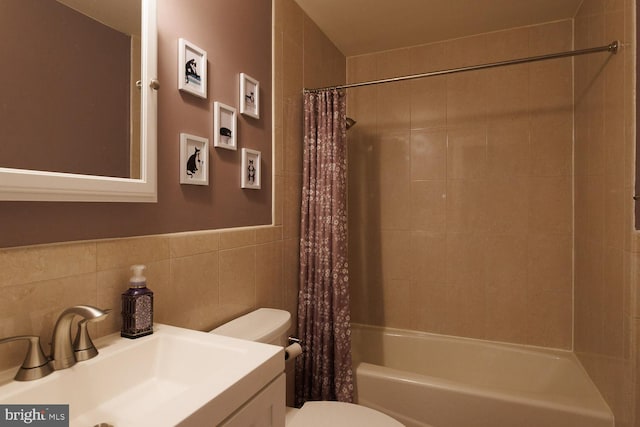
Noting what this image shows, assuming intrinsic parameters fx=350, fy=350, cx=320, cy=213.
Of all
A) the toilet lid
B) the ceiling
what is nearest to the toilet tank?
the toilet lid

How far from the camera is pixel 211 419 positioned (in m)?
0.65

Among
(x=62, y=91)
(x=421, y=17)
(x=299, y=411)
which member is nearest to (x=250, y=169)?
(x=62, y=91)

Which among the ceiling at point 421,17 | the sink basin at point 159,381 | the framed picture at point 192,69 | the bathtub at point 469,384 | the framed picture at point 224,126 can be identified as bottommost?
the bathtub at point 469,384

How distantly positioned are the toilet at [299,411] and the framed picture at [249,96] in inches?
34.2

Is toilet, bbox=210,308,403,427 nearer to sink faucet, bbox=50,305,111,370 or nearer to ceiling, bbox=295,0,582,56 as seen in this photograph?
sink faucet, bbox=50,305,111,370

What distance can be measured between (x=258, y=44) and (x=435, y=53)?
1.36 metres

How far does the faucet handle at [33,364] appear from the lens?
0.72m

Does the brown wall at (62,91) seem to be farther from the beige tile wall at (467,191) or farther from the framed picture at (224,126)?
the beige tile wall at (467,191)

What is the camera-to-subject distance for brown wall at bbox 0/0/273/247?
0.85 metres

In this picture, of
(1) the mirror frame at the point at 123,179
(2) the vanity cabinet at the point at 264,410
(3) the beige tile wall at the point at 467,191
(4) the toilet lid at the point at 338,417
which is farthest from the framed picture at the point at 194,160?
(3) the beige tile wall at the point at 467,191

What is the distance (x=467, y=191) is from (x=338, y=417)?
1.60 m

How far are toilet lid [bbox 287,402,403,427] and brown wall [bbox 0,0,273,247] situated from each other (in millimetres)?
808

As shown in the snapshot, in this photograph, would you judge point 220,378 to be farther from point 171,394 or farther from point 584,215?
point 584,215

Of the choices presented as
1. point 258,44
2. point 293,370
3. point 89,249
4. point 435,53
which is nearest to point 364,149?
point 435,53
